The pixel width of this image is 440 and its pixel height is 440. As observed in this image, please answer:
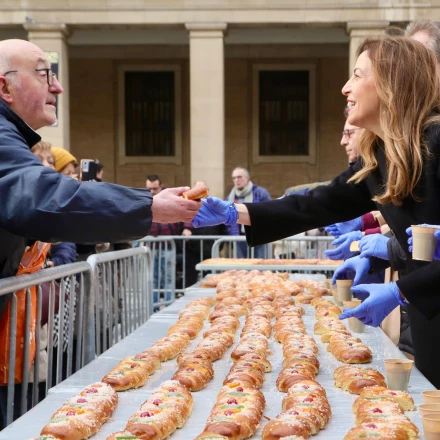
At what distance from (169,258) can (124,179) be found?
43.7ft

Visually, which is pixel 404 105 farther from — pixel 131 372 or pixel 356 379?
pixel 131 372

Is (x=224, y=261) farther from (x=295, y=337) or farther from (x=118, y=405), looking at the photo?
(x=118, y=405)

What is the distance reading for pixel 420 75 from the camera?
3111 mm

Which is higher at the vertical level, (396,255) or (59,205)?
(59,205)

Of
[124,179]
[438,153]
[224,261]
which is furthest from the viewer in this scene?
[124,179]

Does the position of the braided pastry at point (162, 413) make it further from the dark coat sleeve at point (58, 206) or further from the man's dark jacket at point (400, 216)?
the man's dark jacket at point (400, 216)

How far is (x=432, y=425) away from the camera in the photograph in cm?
223

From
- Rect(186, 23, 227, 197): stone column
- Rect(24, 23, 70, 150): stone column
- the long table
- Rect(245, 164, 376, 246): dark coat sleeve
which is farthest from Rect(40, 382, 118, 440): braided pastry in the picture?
Rect(24, 23, 70, 150): stone column

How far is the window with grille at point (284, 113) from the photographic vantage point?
23.0m

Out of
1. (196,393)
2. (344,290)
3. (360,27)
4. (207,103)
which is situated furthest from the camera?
(207,103)

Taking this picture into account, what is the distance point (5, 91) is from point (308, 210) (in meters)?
1.57

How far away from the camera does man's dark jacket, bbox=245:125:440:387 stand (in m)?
2.93

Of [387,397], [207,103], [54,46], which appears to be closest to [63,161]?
[387,397]

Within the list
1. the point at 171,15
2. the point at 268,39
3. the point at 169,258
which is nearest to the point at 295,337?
the point at 169,258
